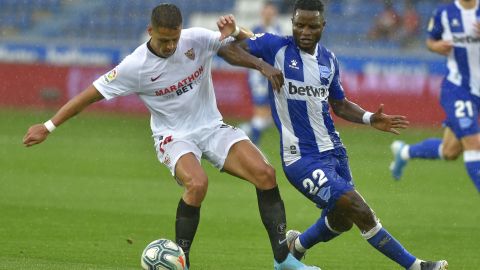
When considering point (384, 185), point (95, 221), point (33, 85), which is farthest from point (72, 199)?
point (33, 85)

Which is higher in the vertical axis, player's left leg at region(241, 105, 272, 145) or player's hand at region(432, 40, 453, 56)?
player's hand at region(432, 40, 453, 56)

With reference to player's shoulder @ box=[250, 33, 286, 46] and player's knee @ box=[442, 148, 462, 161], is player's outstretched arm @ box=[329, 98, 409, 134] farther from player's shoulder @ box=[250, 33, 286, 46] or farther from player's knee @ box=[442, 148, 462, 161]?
player's knee @ box=[442, 148, 462, 161]

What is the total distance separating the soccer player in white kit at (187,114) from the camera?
801 cm

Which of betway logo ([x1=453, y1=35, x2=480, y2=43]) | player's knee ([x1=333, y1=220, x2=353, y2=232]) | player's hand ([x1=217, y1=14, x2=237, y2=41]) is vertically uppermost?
player's hand ([x1=217, y1=14, x2=237, y2=41])

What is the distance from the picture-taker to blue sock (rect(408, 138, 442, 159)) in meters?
11.8

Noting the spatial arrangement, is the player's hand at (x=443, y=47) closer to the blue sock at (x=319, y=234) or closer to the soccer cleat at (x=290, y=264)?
the blue sock at (x=319, y=234)

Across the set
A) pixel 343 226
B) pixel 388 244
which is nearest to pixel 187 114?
pixel 343 226

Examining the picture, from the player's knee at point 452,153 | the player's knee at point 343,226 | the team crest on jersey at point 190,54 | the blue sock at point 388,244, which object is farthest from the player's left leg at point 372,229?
the player's knee at point 452,153

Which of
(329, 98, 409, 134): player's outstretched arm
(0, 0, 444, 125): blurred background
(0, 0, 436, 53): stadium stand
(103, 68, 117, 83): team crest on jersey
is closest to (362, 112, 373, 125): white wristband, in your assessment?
(329, 98, 409, 134): player's outstretched arm

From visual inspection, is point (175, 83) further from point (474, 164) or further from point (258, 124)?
point (258, 124)

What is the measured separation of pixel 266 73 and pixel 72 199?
578 cm

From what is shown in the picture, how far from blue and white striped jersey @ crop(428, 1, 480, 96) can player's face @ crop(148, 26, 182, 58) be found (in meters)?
3.38

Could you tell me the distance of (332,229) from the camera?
8.55 meters

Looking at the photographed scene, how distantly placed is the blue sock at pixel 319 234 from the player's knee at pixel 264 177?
2.18 ft
